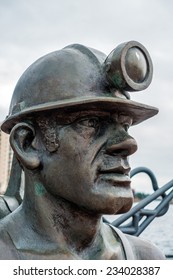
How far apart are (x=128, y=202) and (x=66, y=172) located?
12.9 inches

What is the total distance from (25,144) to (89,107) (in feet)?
1.24

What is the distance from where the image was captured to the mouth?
2939mm

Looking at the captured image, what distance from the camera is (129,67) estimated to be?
2945 millimetres

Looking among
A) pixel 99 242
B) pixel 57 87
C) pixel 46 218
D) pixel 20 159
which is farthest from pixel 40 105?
pixel 99 242

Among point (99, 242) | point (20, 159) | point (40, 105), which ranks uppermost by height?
point (40, 105)

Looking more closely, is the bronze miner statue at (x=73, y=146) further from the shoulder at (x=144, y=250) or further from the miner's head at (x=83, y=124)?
the shoulder at (x=144, y=250)

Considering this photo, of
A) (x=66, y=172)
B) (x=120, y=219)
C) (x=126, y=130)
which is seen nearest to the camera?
(x=66, y=172)

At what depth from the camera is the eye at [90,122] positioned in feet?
9.69

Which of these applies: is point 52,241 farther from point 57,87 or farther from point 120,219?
point 120,219

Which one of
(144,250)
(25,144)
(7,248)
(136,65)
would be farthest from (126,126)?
(7,248)

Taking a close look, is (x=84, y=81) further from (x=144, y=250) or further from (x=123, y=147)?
(x=144, y=250)

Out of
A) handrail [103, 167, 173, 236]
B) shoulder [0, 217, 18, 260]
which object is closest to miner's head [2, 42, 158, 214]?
Result: shoulder [0, 217, 18, 260]

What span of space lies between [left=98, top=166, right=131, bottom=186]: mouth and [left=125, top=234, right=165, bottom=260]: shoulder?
1.54 ft

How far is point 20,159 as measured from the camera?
3.07 meters
